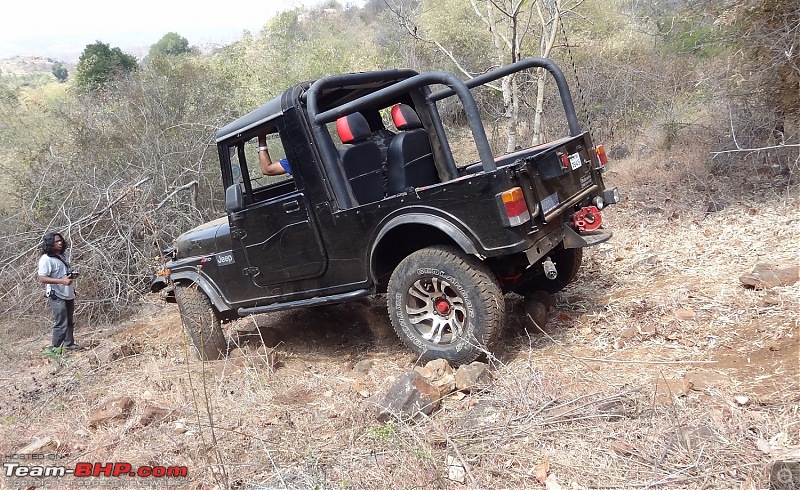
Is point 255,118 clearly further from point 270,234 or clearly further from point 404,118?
point 404,118

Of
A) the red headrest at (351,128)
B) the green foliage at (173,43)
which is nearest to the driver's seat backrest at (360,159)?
the red headrest at (351,128)

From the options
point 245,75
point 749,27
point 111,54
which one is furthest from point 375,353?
point 111,54

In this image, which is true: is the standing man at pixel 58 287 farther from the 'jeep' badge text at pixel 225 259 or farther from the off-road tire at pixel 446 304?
the off-road tire at pixel 446 304

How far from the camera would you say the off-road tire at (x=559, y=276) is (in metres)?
4.83

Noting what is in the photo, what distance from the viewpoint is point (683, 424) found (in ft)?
8.68

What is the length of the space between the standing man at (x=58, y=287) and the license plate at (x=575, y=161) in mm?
5706

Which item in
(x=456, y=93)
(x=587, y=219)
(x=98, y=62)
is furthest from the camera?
(x=98, y=62)

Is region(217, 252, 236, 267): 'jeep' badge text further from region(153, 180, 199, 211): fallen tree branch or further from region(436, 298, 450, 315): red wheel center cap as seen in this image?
region(153, 180, 199, 211): fallen tree branch

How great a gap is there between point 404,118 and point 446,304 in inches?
64.5

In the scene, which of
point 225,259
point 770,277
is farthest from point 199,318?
point 770,277

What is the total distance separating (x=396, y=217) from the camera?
12.6 ft

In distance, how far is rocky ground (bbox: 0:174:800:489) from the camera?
8.44ft

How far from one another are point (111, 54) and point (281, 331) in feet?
87.1

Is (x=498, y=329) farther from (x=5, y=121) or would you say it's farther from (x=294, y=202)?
(x=5, y=121)
